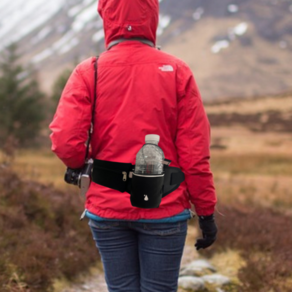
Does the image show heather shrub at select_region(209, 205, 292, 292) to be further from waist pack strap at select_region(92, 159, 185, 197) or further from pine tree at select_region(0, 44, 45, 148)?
pine tree at select_region(0, 44, 45, 148)

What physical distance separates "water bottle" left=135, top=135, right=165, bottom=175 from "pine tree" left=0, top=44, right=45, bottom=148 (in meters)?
30.8

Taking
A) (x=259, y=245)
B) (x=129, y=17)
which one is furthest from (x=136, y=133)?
(x=259, y=245)

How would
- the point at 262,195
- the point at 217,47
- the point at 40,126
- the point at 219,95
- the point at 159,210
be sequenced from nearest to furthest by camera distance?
the point at 159,210 < the point at 262,195 < the point at 40,126 < the point at 219,95 < the point at 217,47

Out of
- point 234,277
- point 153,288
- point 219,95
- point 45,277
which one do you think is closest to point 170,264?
point 153,288

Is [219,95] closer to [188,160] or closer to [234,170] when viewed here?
[234,170]

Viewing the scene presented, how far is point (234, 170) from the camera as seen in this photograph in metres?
23.7

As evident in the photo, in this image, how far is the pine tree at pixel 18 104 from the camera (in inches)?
1300

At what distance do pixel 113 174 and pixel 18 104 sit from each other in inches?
1292

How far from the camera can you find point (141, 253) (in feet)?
8.20

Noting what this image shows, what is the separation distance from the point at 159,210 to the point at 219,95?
145493 mm

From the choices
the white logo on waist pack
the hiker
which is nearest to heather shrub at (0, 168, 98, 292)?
the hiker

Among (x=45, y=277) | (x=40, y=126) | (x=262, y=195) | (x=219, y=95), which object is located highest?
(x=45, y=277)

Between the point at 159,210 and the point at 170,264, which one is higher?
the point at 159,210

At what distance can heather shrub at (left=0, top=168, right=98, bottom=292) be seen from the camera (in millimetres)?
4180
